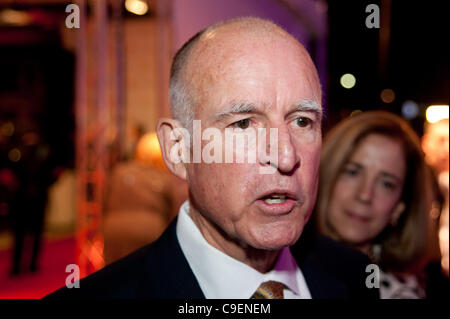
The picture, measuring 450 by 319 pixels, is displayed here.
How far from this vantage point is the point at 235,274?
3.54 ft

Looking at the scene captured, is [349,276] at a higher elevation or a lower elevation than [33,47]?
lower

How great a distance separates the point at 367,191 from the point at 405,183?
28 cm

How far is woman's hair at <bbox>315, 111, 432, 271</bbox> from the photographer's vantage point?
6.20ft

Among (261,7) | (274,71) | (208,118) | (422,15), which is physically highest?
(261,7)

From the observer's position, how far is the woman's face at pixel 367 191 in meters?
1.82

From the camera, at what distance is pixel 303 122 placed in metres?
0.96

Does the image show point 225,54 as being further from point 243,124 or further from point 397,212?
point 397,212

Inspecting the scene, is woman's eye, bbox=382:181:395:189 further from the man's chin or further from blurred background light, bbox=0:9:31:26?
blurred background light, bbox=0:9:31:26

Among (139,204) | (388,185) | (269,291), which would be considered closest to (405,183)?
(388,185)

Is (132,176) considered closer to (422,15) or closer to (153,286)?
(153,286)

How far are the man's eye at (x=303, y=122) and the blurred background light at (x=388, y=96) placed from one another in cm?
703

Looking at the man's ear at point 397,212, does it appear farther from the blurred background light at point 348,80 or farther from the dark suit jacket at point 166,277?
the blurred background light at point 348,80
